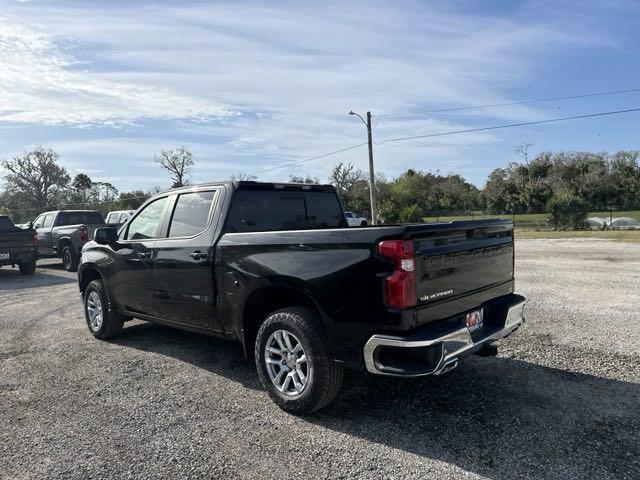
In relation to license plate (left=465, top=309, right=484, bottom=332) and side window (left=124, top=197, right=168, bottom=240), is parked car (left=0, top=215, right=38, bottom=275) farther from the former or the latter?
license plate (left=465, top=309, right=484, bottom=332)

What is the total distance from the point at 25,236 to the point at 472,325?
13.9m

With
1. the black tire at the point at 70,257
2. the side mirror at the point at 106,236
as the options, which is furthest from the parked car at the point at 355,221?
the black tire at the point at 70,257

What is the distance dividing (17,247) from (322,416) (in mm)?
13091

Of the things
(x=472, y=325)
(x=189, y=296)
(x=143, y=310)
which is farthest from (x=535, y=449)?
(x=143, y=310)

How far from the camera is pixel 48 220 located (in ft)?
54.1

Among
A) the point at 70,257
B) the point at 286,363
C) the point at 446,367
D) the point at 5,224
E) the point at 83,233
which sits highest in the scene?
the point at 5,224

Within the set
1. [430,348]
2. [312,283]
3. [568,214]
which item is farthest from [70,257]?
[568,214]

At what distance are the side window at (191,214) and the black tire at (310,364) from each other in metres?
1.43

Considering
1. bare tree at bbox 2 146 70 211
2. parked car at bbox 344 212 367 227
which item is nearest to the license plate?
parked car at bbox 344 212 367 227

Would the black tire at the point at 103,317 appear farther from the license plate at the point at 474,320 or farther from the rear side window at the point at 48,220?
the rear side window at the point at 48,220

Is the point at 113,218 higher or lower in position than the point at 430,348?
higher

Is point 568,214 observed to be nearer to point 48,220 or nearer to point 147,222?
point 48,220

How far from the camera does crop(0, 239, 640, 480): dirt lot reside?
3.12 meters

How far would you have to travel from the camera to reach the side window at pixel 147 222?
5371mm
